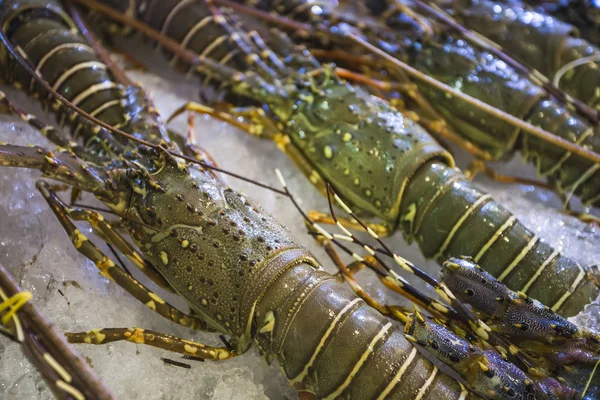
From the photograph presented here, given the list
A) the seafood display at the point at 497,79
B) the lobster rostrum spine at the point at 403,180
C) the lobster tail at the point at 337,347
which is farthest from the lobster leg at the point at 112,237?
the seafood display at the point at 497,79

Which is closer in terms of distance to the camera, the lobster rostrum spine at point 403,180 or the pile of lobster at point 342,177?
the pile of lobster at point 342,177

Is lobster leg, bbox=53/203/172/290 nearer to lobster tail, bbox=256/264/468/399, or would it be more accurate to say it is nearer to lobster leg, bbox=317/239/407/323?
lobster tail, bbox=256/264/468/399

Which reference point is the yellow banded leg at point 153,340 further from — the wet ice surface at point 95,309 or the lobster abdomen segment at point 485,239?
the lobster abdomen segment at point 485,239

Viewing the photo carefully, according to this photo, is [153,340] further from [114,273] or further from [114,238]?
[114,238]

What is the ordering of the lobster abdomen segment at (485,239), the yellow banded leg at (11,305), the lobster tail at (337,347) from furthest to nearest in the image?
the lobster abdomen segment at (485,239) < the lobster tail at (337,347) < the yellow banded leg at (11,305)

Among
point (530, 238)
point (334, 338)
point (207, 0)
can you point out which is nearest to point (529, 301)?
point (530, 238)

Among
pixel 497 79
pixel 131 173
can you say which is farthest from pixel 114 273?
pixel 497 79
